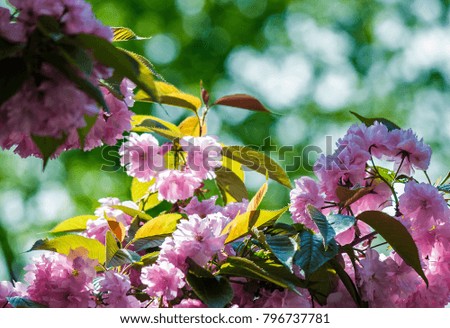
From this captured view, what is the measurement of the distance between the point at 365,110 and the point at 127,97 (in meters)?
4.30

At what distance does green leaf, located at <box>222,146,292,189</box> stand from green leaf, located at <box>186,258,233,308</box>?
0.42 meters

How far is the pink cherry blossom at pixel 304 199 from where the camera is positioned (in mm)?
1048

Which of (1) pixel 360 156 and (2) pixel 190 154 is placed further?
(2) pixel 190 154

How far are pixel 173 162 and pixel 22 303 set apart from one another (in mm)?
520

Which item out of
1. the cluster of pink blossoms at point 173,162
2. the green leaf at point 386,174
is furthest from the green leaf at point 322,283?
the cluster of pink blossoms at point 173,162

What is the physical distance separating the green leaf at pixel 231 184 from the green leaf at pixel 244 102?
14cm

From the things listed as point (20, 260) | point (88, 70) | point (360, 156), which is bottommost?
point (20, 260)

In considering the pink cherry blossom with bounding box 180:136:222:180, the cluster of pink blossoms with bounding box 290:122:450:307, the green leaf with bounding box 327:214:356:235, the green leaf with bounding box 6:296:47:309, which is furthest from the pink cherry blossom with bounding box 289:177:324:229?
the green leaf with bounding box 6:296:47:309

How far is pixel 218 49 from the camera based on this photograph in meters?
5.04

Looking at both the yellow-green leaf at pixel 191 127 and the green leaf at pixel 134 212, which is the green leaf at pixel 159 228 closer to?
the green leaf at pixel 134 212

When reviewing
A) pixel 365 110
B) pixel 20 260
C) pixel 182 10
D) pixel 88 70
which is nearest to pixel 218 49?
pixel 182 10

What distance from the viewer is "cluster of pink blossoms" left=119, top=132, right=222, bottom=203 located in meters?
1.33

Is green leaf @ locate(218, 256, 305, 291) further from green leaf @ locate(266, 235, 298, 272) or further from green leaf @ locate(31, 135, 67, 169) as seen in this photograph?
green leaf @ locate(31, 135, 67, 169)

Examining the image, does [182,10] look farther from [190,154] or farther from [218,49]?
[190,154]
